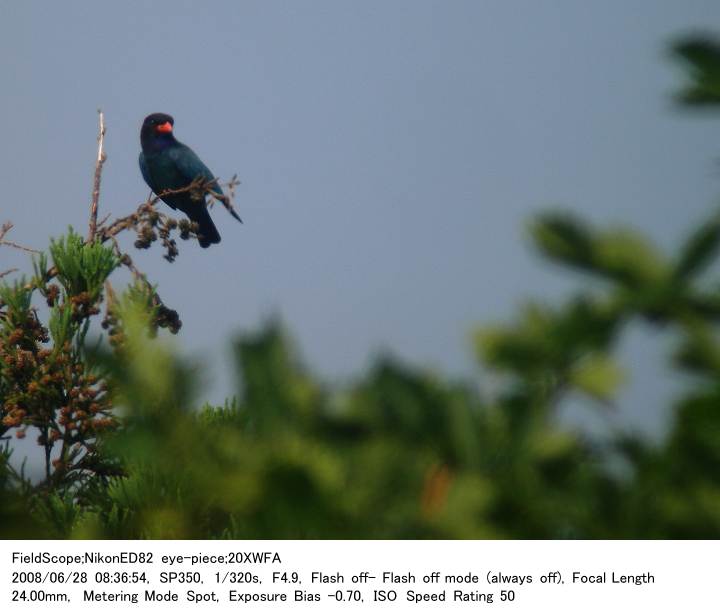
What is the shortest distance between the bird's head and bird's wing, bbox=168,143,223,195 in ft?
0.38

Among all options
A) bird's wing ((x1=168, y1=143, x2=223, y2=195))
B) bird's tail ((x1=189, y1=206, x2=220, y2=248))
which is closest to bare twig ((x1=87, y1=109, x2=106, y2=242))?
bird's tail ((x1=189, y1=206, x2=220, y2=248))

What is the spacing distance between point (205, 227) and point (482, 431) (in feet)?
19.8

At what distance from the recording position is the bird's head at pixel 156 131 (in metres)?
7.13

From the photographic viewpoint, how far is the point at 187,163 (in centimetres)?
700

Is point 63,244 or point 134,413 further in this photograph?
point 63,244

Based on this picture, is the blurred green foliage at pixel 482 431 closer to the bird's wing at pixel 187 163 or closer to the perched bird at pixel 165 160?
the perched bird at pixel 165 160

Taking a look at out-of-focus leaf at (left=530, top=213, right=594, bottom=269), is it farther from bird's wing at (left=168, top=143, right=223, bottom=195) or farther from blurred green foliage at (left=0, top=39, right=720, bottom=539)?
bird's wing at (left=168, top=143, right=223, bottom=195)

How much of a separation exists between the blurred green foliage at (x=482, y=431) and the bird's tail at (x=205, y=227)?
5.64 m

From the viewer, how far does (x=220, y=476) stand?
0.59 metres

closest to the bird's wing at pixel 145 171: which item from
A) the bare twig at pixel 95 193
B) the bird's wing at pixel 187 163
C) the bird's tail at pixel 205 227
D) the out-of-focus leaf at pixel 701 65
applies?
the bird's wing at pixel 187 163
